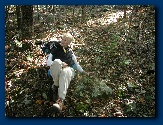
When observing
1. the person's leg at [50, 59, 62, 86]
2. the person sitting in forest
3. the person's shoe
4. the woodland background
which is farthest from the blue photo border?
the person's leg at [50, 59, 62, 86]

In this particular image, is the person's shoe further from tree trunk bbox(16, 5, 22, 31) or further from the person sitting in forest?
tree trunk bbox(16, 5, 22, 31)

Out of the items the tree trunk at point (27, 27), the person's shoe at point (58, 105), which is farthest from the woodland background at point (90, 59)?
the person's shoe at point (58, 105)

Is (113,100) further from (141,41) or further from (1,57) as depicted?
(1,57)

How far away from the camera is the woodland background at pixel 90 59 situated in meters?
3.83

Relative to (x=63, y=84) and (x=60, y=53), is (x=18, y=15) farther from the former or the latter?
(x=63, y=84)

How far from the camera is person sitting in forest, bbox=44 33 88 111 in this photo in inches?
144

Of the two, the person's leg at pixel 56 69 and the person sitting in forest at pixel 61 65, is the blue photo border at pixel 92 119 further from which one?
the person's leg at pixel 56 69

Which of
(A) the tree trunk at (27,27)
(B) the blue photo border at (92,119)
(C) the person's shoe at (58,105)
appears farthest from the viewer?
(A) the tree trunk at (27,27)

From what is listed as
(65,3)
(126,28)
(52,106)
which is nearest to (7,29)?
(65,3)

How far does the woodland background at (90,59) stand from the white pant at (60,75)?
0.16 meters

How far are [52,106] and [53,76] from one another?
0.34 m

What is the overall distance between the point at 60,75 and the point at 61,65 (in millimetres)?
115

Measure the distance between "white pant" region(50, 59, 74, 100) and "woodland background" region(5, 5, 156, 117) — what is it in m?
0.16

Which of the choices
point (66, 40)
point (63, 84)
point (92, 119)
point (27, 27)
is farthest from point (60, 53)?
point (92, 119)
